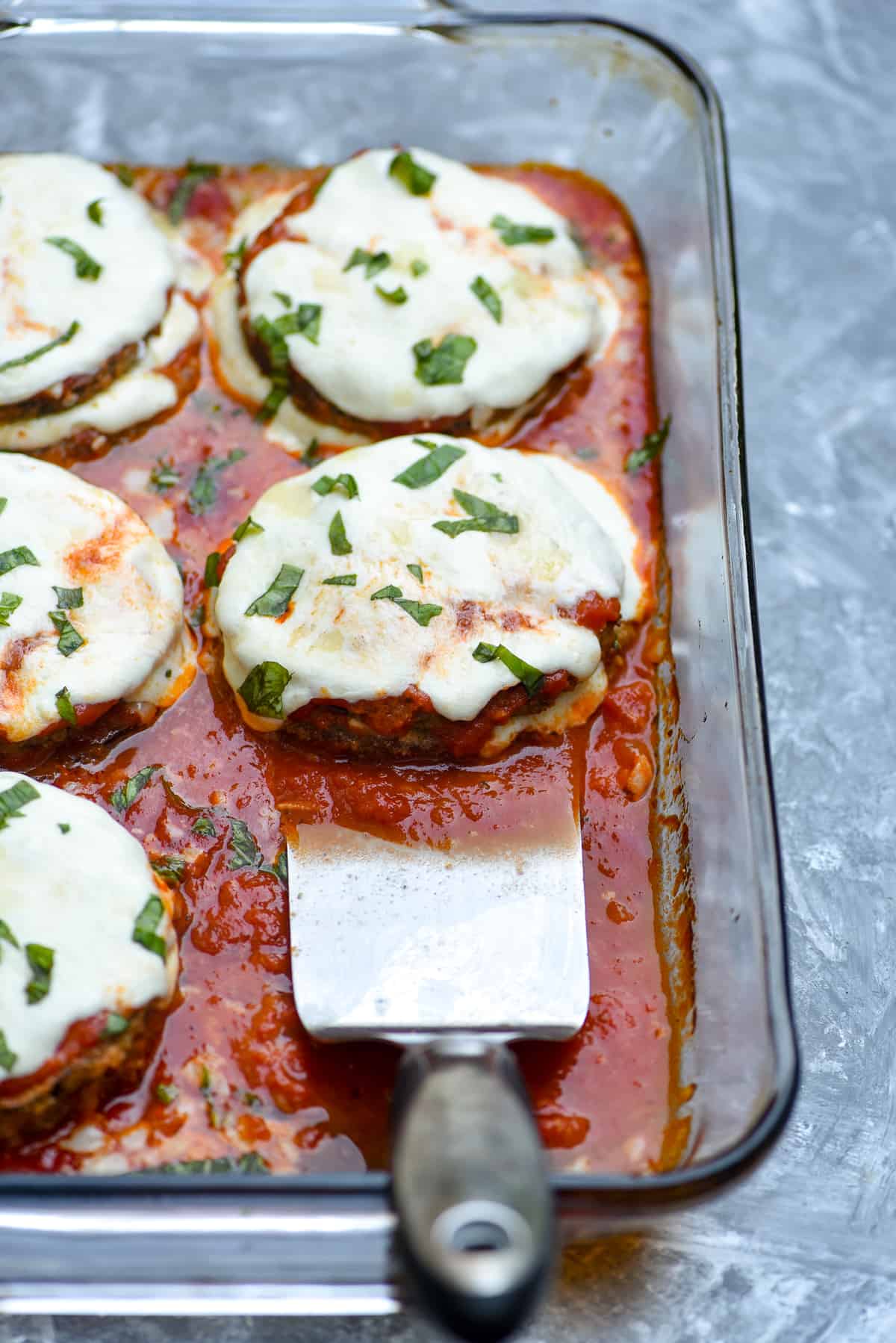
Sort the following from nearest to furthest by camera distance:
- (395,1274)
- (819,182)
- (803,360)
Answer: (395,1274), (803,360), (819,182)

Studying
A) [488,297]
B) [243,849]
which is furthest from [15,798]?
[488,297]

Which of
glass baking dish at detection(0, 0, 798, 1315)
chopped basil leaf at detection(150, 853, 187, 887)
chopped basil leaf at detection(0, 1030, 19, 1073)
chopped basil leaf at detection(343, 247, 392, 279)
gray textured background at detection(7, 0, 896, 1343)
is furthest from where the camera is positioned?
chopped basil leaf at detection(343, 247, 392, 279)

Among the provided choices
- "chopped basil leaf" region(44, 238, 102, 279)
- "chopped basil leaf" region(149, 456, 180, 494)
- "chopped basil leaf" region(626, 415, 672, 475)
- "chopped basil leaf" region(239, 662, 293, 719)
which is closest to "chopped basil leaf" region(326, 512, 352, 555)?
"chopped basil leaf" region(239, 662, 293, 719)

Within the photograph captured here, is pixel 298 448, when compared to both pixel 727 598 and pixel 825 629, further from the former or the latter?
pixel 825 629

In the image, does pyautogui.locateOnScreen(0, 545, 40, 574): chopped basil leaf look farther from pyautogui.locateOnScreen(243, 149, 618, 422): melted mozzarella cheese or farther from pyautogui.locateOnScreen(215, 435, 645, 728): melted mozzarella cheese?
pyautogui.locateOnScreen(243, 149, 618, 422): melted mozzarella cheese

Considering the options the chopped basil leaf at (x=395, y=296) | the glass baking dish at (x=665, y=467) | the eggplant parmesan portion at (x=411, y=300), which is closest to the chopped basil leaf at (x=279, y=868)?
the glass baking dish at (x=665, y=467)

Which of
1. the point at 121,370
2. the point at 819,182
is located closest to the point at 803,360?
the point at 819,182

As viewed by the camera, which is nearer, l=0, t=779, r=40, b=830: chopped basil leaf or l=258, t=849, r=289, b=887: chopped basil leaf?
l=0, t=779, r=40, b=830: chopped basil leaf
